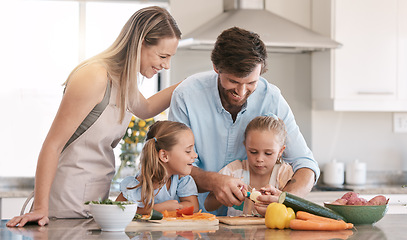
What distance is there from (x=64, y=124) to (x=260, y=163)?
770 millimetres

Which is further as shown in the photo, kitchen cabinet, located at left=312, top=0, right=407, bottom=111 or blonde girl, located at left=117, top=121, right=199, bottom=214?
kitchen cabinet, located at left=312, top=0, right=407, bottom=111

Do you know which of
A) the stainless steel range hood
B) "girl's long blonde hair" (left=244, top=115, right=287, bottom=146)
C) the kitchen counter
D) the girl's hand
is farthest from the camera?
the stainless steel range hood

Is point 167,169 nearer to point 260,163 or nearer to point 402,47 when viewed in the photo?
point 260,163

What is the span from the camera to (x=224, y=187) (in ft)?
7.05

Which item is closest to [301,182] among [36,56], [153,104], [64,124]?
[153,104]

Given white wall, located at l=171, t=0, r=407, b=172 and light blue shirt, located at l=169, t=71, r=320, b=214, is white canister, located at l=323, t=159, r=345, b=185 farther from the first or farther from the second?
light blue shirt, located at l=169, t=71, r=320, b=214

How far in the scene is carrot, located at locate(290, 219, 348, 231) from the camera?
1.90 metres

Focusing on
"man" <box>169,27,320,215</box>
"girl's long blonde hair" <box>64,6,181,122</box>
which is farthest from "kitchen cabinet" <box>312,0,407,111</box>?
"girl's long blonde hair" <box>64,6,181,122</box>

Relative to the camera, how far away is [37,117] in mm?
4316

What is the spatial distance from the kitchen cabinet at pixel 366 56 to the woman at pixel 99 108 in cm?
208

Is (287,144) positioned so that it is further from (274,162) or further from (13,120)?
(13,120)

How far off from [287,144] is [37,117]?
7.76 feet

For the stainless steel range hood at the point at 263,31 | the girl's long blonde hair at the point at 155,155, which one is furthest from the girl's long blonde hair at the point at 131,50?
the stainless steel range hood at the point at 263,31

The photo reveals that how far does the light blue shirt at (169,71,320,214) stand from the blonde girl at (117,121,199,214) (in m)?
0.11
